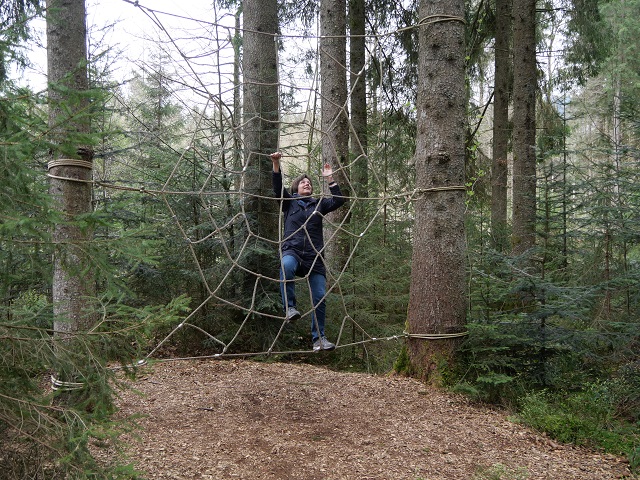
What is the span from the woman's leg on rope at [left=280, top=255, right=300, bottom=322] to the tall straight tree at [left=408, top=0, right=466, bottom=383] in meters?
0.84

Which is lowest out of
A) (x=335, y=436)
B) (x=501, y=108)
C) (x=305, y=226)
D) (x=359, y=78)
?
(x=335, y=436)

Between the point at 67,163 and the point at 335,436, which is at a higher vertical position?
the point at 67,163

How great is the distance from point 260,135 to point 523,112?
9.82ft

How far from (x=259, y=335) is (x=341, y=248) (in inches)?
48.4

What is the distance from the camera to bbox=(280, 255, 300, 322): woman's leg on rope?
11.9 ft

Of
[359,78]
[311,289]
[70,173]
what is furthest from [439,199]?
[359,78]

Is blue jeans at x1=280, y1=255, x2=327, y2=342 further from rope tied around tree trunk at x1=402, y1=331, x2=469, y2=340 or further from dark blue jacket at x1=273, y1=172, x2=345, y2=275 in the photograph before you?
rope tied around tree trunk at x1=402, y1=331, x2=469, y2=340

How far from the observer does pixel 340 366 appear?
5246 millimetres

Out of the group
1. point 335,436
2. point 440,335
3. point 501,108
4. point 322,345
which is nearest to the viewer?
point 335,436

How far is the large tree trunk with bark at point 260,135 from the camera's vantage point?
16.3ft

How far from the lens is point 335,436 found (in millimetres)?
2826

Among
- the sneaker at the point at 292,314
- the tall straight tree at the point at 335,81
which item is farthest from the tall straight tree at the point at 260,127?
the sneaker at the point at 292,314

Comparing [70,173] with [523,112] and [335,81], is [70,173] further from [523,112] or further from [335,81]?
[523,112]

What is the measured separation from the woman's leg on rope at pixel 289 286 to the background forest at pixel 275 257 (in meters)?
0.27
